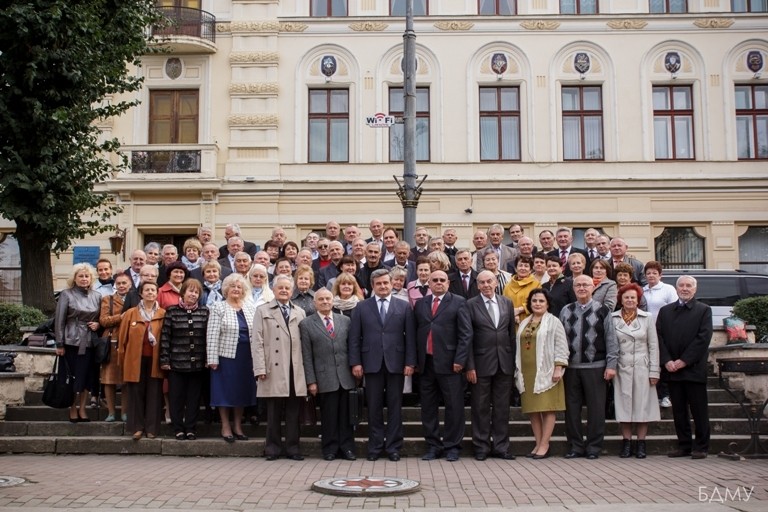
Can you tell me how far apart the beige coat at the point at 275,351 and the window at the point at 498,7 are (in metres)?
17.1

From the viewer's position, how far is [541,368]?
32.9 ft

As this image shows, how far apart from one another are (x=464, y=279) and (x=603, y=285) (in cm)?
180

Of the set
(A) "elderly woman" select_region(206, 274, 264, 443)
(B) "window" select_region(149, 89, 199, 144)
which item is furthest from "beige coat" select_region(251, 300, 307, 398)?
(B) "window" select_region(149, 89, 199, 144)

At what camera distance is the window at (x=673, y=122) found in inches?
981

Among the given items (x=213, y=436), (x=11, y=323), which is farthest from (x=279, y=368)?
(x=11, y=323)

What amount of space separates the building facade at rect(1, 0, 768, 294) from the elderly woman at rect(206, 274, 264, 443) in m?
14.0

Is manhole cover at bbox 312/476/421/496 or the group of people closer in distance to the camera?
manhole cover at bbox 312/476/421/496

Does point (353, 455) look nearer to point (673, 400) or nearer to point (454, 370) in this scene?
point (454, 370)

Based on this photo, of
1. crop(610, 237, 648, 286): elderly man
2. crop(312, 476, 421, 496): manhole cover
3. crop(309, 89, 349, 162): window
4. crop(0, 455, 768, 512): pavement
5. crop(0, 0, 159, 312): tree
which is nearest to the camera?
crop(0, 455, 768, 512): pavement

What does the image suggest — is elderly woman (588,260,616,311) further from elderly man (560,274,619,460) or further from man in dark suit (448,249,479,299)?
man in dark suit (448,249,479,299)

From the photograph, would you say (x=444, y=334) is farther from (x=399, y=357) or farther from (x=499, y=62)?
(x=499, y=62)

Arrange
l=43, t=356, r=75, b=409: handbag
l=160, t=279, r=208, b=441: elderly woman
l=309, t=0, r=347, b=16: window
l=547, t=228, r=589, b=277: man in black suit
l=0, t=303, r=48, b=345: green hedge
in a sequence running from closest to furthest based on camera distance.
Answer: l=160, t=279, r=208, b=441: elderly woman < l=43, t=356, r=75, b=409: handbag < l=547, t=228, r=589, b=277: man in black suit < l=0, t=303, r=48, b=345: green hedge < l=309, t=0, r=347, b=16: window

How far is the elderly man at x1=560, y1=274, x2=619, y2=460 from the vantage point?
10.0 meters

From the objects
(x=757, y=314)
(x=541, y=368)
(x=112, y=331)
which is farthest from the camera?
(x=757, y=314)
